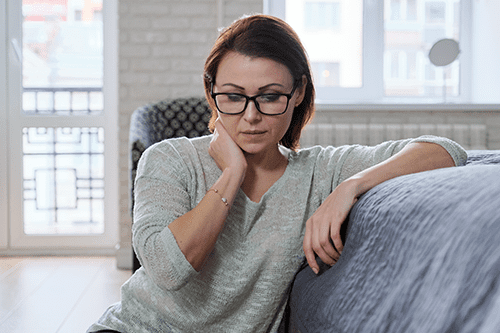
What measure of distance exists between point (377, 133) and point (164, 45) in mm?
1519

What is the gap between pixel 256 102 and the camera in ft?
3.01

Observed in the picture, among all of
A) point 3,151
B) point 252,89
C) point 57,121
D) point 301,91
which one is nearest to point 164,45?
point 57,121

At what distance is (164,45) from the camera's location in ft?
9.83

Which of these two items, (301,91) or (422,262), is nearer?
(422,262)

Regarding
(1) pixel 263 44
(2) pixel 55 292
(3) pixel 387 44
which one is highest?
(3) pixel 387 44

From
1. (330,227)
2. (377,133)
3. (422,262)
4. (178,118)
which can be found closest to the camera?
(422,262)

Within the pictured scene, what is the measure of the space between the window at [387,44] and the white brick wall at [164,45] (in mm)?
470

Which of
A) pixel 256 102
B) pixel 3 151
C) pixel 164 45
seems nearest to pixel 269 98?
pixel 256 102

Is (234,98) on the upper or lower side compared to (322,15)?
lower

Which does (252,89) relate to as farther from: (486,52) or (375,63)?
(486,52)

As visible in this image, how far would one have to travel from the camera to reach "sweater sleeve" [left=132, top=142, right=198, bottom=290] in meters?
0.79

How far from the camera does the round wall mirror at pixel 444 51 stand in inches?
118

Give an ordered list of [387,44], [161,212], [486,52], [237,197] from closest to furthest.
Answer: [161,212] < [237,197] < [486,52] < [387,44]

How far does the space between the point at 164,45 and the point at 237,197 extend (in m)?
2.28
